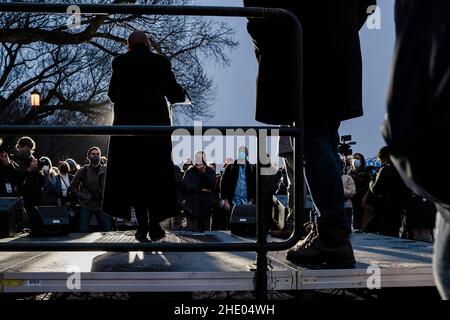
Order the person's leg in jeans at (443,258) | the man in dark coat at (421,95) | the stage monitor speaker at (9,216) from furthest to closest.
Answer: the stage monitor speaker at (9,216), the person's leg in jeans at (443,258), the man in dark coat at (421,95)

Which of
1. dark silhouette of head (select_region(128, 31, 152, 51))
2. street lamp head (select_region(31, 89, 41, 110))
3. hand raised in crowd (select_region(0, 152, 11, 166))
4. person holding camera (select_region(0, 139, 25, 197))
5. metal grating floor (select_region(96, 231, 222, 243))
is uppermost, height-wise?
street lamp head (select_region(31, 89, 41, 110))

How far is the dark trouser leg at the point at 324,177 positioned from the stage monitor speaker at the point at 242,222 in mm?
1871

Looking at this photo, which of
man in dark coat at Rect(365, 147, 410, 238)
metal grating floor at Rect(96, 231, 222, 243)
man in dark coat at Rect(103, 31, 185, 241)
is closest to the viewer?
metal grating floor at Rect(96, 231, 222, 243)

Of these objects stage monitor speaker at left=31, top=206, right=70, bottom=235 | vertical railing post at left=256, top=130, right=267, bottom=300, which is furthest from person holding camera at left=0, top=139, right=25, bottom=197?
vertical railing post at left=256, top=130, right=267, bottom=300

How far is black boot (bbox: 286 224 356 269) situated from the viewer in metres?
2.31

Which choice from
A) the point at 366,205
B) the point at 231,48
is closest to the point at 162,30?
the point at 231,48

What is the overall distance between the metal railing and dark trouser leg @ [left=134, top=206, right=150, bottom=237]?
1.64 m

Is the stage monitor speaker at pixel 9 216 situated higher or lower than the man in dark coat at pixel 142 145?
lower

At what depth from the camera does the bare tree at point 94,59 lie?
1390 centimetres

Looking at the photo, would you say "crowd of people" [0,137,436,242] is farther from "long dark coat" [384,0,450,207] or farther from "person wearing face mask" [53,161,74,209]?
"long dark coat" [384,0,450,207]

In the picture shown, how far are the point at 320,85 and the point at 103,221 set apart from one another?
5.04 metres

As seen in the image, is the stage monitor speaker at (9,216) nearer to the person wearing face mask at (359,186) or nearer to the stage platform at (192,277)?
the stage platform at (192,277)

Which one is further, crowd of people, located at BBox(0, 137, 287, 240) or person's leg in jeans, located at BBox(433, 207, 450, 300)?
crowd of people, located at BBox(0, 137, 287, 240)

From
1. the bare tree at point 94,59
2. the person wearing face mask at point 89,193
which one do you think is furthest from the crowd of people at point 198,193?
the bare tree at point 94,59
